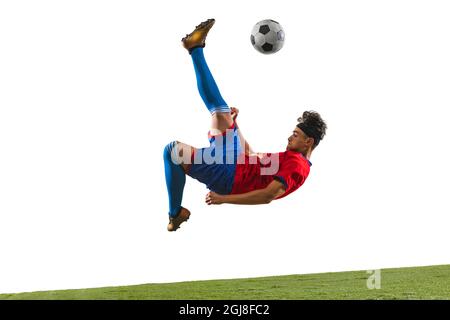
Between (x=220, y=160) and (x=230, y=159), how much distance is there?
3.0 inches

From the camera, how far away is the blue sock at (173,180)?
5207 millimetres

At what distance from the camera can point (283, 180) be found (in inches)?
199

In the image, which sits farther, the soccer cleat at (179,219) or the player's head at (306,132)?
the soccer cleat at (179,219)

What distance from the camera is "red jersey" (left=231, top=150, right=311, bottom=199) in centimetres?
511

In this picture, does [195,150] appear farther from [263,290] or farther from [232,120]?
[263,290]

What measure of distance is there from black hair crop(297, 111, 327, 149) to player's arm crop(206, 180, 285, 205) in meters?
0.50

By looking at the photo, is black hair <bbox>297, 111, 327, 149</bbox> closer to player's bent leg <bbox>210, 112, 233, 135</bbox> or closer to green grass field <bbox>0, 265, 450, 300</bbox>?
player's bent leg <bbox>210, 112, 233, 135</bbox>

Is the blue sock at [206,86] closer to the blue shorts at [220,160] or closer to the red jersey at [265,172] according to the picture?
the blue shorts at [220,160]

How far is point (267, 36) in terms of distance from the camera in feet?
17.6

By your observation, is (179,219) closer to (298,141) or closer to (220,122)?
(220,122)

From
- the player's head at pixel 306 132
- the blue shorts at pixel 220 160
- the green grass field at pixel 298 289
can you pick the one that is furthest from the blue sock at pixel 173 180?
the green grass field at pixel 298 289

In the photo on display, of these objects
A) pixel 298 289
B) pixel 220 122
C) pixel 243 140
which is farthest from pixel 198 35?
pixel 298 289

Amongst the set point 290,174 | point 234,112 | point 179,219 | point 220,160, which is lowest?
point 179,219
